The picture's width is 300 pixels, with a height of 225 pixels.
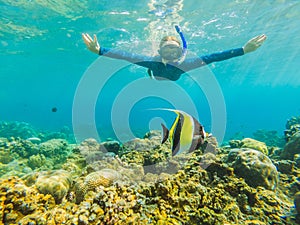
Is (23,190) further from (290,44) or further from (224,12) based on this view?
(290,44)

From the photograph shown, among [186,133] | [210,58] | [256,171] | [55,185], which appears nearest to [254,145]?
[256,171]

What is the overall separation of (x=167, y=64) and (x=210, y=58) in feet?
3.83

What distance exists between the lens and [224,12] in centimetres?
1597

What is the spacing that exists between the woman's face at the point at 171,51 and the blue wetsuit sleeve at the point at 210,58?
0.34 m

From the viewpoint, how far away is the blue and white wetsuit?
5348mm

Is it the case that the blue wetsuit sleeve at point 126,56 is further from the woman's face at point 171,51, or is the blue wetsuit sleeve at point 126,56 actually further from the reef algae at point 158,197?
the reef algae at point 158,197

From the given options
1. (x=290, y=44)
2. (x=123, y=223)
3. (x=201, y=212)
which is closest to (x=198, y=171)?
(x=201, y=212)

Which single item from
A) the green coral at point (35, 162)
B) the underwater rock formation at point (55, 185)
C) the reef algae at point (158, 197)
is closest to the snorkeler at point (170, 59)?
the reef algae at point (158, 197)

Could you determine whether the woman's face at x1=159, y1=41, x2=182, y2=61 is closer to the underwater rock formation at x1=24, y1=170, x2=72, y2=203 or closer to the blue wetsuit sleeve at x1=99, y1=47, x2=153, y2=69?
the blue wetsuit sleeve at x1=99, y1=47, x2=153, y2=69

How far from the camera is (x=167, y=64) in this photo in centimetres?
565

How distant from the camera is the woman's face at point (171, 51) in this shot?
5.54 meters

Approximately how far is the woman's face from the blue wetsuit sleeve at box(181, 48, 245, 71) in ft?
1.11

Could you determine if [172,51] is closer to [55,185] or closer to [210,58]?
[210,58]

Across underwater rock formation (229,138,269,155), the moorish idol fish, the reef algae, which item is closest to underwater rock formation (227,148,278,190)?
the reef algae
